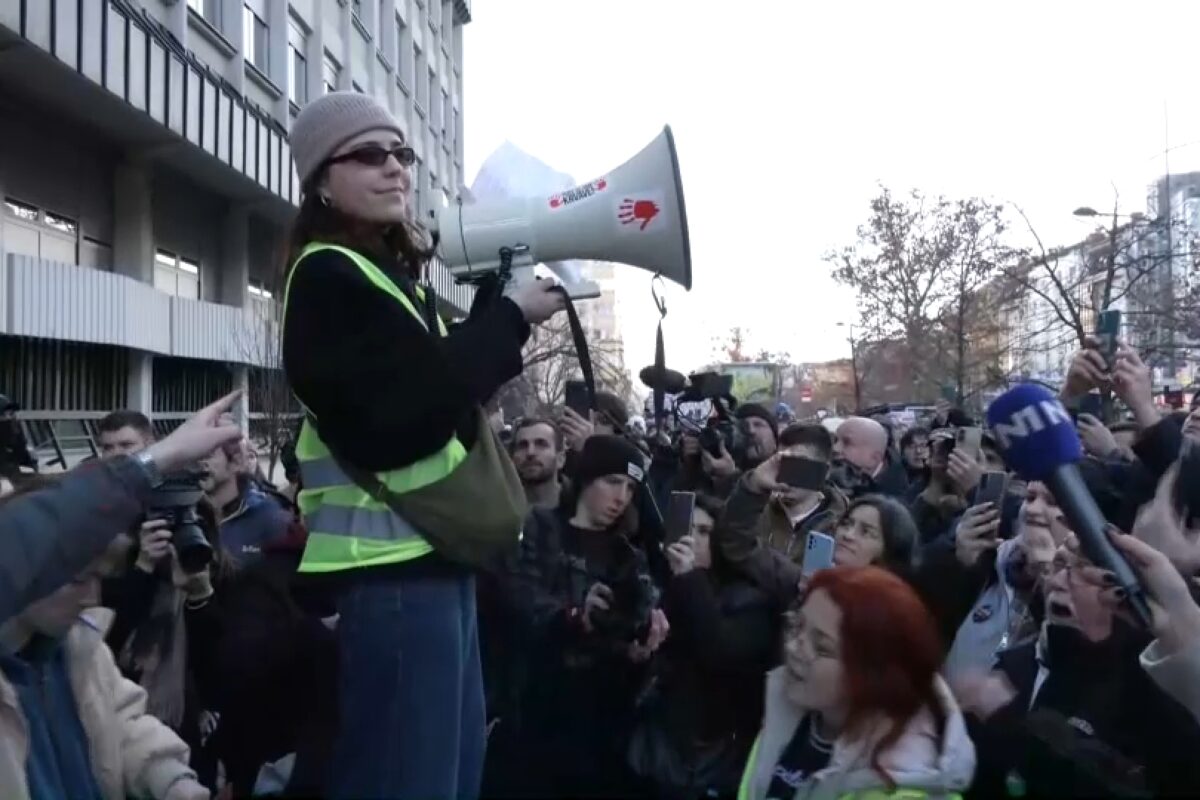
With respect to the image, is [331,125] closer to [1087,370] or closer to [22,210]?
[1087,370]

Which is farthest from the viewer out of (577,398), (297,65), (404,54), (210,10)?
(404,54)

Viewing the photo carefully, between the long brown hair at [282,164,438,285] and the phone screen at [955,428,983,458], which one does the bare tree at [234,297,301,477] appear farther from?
the long brown hair at [282,164,438,285]

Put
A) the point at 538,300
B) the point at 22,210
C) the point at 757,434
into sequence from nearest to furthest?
the point at 538,300 < the point at 757,434 < the point at 22,210

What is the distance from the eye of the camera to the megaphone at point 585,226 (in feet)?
10.6

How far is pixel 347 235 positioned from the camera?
2.67 meters

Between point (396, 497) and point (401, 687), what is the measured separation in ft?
1.17

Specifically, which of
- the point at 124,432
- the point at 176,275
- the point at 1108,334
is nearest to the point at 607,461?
the point at 1108,334

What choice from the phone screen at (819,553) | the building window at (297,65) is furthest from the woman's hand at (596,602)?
the building window at (297,65)

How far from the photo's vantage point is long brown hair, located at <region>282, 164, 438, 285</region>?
2.66m

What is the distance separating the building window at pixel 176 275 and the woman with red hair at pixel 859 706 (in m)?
21.0

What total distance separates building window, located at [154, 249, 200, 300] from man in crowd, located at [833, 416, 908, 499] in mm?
16644

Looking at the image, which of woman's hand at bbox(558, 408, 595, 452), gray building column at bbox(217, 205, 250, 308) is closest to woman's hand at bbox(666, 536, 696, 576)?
woman's hand at bbox(558, 408, 595, 452)

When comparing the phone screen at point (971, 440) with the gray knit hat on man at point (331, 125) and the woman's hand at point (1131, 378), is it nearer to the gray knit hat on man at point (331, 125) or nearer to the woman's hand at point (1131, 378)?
the woman's hand at point (1131, 378)

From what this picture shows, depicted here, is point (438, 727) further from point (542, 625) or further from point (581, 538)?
point (581, 538)
